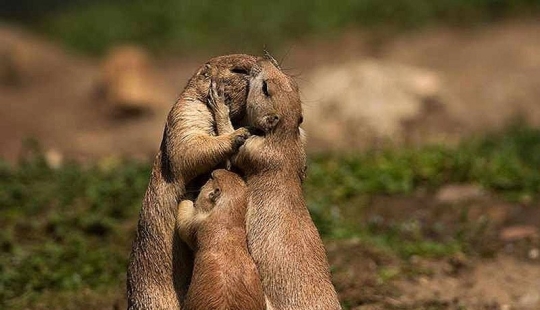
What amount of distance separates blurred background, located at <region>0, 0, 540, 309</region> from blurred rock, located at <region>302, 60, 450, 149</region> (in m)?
0.02

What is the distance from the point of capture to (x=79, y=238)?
24.3ft

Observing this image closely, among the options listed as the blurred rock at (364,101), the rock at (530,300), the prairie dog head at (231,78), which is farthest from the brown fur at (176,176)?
the blurred rock at (364,101)

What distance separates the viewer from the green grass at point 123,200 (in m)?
6.90

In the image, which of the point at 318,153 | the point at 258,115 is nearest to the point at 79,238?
the point at 318,153

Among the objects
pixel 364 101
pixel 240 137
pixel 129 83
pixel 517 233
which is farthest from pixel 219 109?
pixel 129 83

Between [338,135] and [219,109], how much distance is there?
632 cm

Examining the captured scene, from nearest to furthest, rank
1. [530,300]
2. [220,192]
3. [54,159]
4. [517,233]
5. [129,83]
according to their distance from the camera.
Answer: [220,192], [530,300], [517,233], [54,159], [129,83]

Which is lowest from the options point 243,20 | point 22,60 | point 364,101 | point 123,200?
point 123,200

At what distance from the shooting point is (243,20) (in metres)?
16.0

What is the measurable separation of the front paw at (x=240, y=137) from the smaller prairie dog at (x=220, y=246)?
120mm

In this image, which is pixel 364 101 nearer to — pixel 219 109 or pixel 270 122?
pixel 219 109

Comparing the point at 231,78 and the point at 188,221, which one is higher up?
the point at 231,78

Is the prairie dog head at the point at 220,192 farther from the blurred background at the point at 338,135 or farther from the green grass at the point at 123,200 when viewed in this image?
the green grass at the point at 123,200

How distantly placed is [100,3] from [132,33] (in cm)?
260
